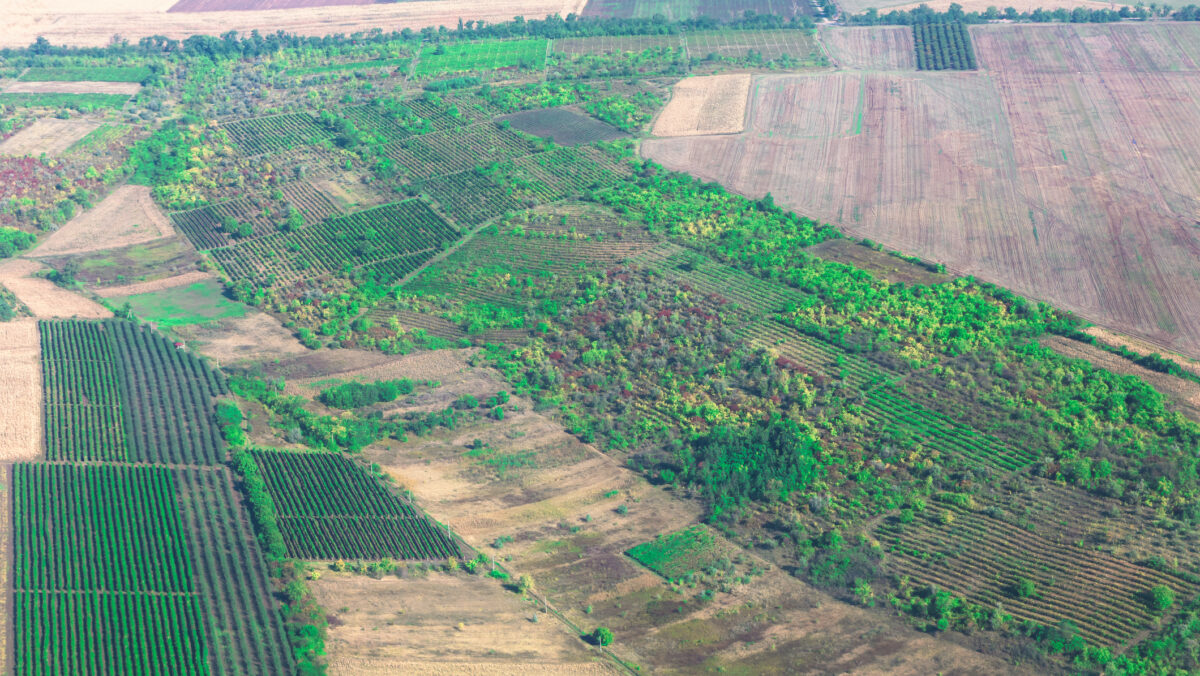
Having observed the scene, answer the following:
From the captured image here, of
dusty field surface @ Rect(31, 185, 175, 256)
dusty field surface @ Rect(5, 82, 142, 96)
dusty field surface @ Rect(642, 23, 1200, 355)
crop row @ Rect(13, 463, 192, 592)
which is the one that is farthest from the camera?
dusty field surface @ Rect(5, 82, 142, 96)

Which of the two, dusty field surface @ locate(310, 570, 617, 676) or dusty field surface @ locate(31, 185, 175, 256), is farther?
dusty field surface @ locate(31, 185, 175, 256)

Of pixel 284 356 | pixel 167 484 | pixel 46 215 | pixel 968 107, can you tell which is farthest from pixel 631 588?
pixel 968 107

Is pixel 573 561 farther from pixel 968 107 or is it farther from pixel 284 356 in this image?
pixel 968 107

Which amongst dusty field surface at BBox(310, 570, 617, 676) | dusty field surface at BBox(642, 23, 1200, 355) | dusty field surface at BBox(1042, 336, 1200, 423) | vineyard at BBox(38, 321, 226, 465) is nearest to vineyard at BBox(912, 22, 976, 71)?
dusty field surface at BBox(642, 23, 1200, 355)

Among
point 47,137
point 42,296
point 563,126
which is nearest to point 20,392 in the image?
point 42,296

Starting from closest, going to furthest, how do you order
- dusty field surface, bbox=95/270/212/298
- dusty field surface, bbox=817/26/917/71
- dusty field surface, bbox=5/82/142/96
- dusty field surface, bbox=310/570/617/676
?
dusty field surface, bbox=310/570/617/676
dusty field surface, bbox=95/270/212/298
dusty field surface, bbox=5/82/142/96
dusty field surface, bbox=817/26/917/71

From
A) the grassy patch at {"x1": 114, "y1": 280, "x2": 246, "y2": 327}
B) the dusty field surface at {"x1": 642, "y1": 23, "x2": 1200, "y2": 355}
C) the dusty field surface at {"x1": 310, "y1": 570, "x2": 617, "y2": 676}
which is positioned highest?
the dusty field surface at {"x1": 642, "y1": 23, "x2": 1200, "y2": 355}

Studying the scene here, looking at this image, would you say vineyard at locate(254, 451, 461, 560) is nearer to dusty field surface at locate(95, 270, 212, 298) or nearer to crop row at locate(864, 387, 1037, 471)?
crop row at locate(864, 387, 1037, 471)
